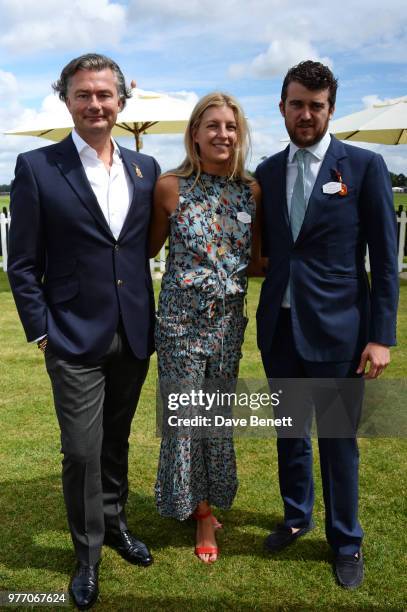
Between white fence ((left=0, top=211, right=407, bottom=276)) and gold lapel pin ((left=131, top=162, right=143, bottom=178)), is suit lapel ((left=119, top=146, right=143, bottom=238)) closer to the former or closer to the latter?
gold lapel pin ((left=131, top=162, right=143, bottom=178))

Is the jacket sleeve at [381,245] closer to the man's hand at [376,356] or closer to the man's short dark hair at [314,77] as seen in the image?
the man's hand at [376,356]

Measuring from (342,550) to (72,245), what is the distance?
198cm

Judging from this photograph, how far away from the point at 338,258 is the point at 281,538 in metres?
1.57

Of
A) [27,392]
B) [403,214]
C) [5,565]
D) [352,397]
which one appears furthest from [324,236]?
[403,214]

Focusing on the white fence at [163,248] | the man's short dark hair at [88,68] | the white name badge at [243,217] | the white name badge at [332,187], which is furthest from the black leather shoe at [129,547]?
the white fence at [163,248]

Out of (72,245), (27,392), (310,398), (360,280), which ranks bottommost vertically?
(27,392)

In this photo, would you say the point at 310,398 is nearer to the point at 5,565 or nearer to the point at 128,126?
the point at 5,565

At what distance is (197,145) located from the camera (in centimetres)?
288

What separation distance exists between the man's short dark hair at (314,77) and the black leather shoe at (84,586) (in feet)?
8.01

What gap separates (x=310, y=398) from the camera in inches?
116

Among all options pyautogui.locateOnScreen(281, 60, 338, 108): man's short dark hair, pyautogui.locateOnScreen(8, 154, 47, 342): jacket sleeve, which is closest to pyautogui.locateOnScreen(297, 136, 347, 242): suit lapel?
pyautogui.locateOnScreen(281, 60, 338, 108): man's short dark hair

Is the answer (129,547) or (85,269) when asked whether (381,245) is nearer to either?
(85,269)

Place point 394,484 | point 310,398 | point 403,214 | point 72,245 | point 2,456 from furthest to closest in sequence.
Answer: point 403,214
point 2,456
point 394,484
point 310,398
point 72,245

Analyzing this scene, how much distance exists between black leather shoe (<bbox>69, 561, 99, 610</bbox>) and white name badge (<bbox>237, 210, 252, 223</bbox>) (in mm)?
1813
